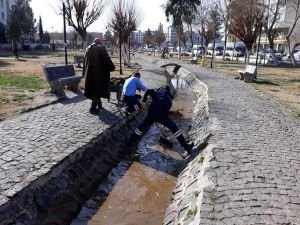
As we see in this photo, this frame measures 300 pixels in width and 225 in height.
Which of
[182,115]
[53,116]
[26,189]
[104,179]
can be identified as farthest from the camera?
[182,115]

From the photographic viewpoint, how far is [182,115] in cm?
1292

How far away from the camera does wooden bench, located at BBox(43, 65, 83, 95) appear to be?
12.5m

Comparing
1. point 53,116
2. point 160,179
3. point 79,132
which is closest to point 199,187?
point 160,179

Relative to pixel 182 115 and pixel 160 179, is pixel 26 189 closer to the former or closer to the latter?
pixel 160 179

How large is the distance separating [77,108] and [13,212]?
5.95m

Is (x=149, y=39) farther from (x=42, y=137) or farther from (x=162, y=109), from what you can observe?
(x=42, y=137)

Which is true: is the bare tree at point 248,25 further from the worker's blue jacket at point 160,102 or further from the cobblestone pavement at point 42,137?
the worker's blue jacket at point 160,102

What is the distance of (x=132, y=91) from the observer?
31.0 ft

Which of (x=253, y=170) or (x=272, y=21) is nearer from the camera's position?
(x=253, y=170)

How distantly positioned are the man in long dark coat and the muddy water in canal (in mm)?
1705

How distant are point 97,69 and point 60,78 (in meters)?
4.10

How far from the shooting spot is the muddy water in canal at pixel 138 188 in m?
5.62

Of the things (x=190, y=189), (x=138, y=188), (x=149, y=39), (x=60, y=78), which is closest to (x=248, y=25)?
(x=60, y=78)

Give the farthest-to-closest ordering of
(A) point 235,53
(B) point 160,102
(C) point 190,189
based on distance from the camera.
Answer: (A) point 235,53 → (B) point 160,102 → (C) point 190,189
